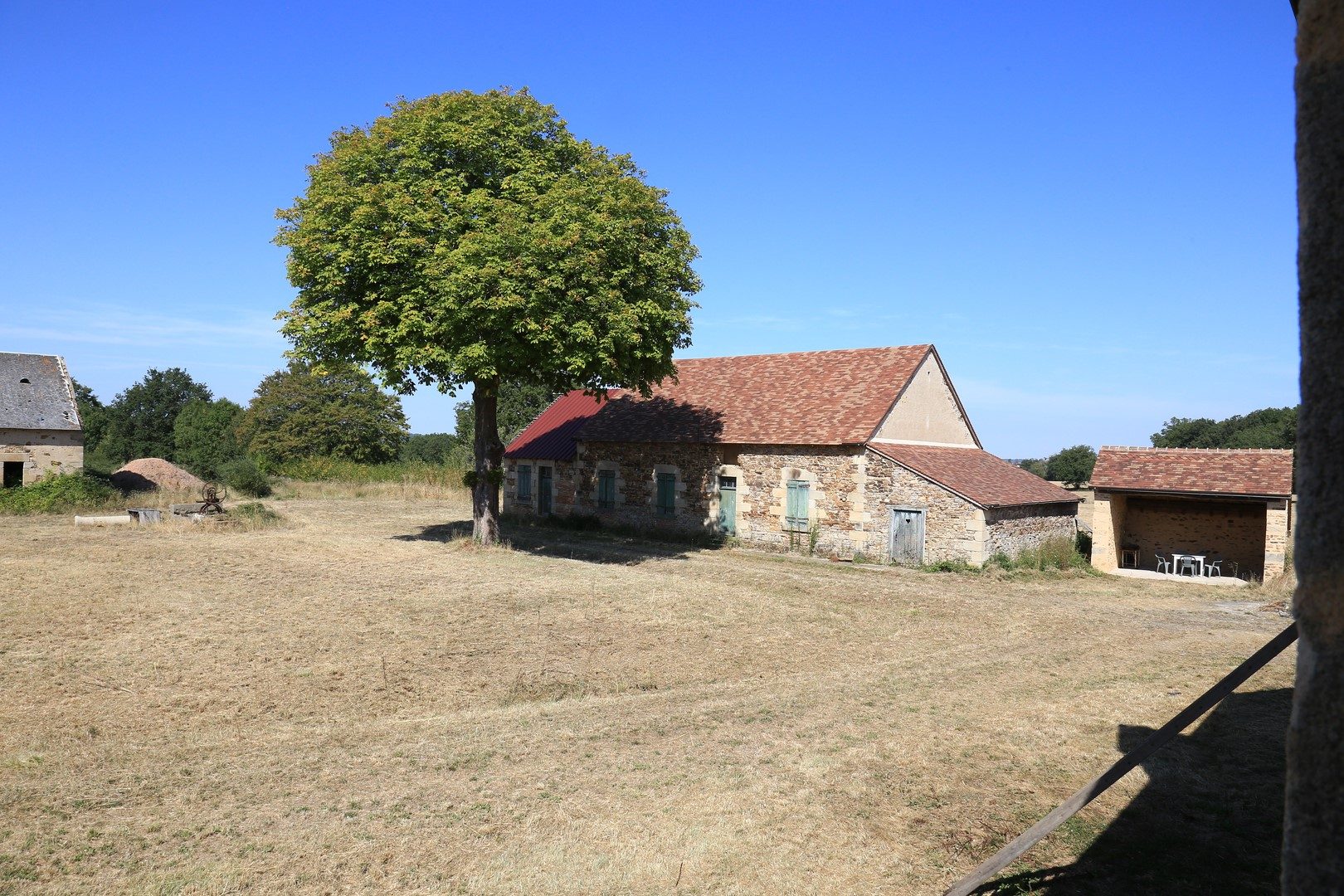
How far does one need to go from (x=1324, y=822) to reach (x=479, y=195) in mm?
19023

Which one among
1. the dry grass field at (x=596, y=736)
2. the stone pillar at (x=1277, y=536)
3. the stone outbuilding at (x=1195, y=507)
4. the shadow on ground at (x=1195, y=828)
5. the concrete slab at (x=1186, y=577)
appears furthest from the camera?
the concrete slab at (x=1186, y=577)

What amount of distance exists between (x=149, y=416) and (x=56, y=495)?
44.8 metres

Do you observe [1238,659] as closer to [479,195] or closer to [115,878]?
[115,878]

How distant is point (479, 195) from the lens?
63.6ft

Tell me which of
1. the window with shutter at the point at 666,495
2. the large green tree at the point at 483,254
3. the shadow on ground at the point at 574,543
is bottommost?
the shadow on ground at the point at 574,543

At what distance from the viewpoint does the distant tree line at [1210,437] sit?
58.4 metres

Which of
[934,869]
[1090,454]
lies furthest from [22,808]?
[1090,454]

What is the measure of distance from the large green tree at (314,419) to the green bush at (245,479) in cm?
1772

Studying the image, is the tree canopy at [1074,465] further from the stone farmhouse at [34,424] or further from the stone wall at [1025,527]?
the stone farmhouse at [34,424]

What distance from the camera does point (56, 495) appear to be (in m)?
28.5

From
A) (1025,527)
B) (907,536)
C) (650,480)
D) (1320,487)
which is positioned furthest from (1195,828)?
(650,480)

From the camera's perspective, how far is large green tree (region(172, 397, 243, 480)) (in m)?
57.7

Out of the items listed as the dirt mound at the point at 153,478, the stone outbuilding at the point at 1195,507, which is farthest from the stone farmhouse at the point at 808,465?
the dirt mound at the point at 153,478

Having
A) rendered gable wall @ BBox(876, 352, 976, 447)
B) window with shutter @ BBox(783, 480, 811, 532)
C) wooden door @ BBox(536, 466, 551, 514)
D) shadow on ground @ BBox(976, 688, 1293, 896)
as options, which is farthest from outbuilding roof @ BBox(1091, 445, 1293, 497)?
wooden door @ BBox(536, 466, 551, 514)
